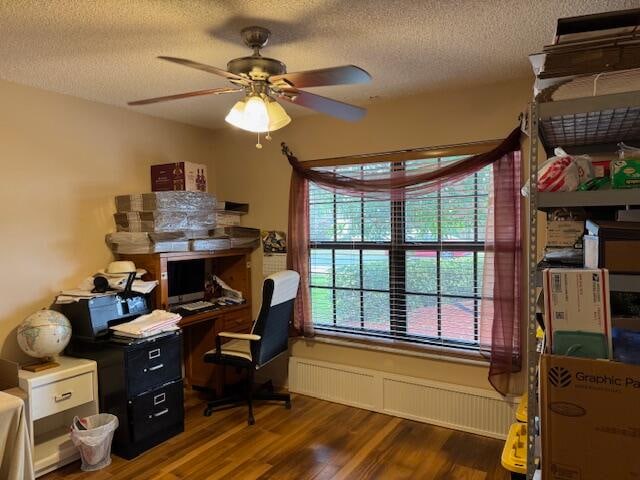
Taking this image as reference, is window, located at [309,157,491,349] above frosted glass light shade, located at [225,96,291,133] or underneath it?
underneath

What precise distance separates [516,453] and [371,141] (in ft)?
7.89

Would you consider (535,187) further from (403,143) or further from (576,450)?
(403,143)

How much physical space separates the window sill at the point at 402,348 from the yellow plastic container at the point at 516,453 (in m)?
1.13

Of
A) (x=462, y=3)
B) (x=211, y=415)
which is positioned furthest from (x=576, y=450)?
(x=211, y=415)

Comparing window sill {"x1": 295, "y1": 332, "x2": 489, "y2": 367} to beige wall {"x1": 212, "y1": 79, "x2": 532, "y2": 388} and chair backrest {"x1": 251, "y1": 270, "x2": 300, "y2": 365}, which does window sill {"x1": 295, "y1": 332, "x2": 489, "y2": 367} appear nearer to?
beige wall {"x1": 212, "y1": 79, "x2": 532, "y2": 388}

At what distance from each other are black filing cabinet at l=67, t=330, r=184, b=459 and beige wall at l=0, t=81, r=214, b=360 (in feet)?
1.69

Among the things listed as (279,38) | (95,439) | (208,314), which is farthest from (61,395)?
(279,38)

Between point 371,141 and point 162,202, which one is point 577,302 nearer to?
point 371,141

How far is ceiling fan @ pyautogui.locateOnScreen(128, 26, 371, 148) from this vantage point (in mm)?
1970

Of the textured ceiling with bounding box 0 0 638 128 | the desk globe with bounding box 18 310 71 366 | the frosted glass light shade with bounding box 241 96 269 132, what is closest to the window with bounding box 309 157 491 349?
the textured ceiling with bounding box 0 0 638 128

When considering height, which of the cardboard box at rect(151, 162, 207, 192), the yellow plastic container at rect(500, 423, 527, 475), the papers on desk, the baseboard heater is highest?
the cardboard box at rect(151, 162, 207, 192)

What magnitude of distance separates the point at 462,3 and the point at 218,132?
2957mm

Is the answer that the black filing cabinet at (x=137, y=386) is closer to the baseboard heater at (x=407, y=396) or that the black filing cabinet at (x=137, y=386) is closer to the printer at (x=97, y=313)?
the printer at (x=97, y=313)

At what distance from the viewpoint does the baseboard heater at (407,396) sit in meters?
3.15
